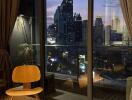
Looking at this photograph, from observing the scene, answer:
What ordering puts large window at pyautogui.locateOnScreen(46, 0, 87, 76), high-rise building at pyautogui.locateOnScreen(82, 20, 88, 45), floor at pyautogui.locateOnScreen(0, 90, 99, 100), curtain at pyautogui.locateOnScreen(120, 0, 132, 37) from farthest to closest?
floor at pyautogui.locateOnScreen(0, 90, 99, 100) → large window at pyautogui.locateOnScreen(46, 0, 87, 76) → high-rise building at pyautogui.locateOnScreen(82, 20, 88, 45) → curtain at pyautogui.locateOnScreen(120, 0, 132, 37)

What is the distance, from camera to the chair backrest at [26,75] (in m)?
3.87

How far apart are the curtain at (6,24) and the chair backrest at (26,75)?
23.1 inches

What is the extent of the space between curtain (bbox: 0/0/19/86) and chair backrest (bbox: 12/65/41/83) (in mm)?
586

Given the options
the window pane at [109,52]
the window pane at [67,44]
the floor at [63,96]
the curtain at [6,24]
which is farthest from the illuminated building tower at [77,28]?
the curtain at [6,24]

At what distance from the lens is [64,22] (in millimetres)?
4148

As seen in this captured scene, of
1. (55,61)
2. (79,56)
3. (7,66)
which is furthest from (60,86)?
(7,66)

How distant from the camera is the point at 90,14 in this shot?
12.1 ft

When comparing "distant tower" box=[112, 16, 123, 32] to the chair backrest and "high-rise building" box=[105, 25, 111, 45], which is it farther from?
the chair backrest

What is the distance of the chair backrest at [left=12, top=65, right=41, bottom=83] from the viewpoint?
12.7ft

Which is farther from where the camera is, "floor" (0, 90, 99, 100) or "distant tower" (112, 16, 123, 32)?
"floor" (0, 90, 99, 100)

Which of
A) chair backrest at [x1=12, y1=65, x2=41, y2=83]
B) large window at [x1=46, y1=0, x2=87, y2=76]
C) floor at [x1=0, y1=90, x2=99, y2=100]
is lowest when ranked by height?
floor at [x1=0, y1=90, x2=99, y2=100]

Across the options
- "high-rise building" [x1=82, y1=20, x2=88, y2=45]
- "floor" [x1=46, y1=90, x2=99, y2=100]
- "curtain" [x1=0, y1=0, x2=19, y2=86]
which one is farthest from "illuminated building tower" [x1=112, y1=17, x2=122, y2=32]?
"curtain" [x1=0, y1=0, x2=19, y2=86]

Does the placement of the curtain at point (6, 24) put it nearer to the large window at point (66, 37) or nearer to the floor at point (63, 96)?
the large window at point (66, 37)

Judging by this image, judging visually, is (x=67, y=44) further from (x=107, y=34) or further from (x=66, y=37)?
(x=107, y=34)
